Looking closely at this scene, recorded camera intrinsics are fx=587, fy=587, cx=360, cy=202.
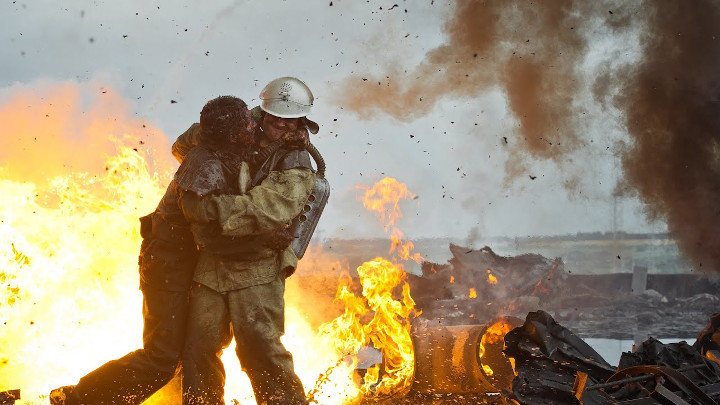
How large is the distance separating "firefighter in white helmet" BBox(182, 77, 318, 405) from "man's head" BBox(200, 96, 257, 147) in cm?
24

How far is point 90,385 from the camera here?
150 inches

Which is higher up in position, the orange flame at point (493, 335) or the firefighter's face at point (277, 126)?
the firefighter's face at point (277, 126)

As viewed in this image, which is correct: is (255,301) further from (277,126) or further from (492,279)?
(492,279)

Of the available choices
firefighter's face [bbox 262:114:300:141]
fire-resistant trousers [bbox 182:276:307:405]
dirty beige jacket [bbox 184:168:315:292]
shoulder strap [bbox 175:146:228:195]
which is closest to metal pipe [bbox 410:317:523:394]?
fire-resistant trousers [bbox 182:276:307:405]

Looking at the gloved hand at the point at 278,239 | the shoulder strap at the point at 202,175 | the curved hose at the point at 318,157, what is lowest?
the gloved hand at the point at 278,239

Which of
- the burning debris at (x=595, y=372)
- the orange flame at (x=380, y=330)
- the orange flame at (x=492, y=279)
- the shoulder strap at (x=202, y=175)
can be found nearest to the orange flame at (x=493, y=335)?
the burning debris at (x=595, y=372)

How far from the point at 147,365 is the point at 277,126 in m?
1.78

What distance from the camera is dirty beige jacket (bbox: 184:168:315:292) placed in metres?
3.47

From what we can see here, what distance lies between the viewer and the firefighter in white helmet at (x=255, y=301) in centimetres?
368

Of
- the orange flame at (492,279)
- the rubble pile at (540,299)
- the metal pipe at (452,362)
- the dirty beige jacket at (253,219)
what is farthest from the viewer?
the orange flame at (492,279)

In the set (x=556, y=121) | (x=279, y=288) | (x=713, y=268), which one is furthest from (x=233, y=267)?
(x=713, y=268)

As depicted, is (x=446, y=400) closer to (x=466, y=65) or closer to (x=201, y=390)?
(x=201, y=390)

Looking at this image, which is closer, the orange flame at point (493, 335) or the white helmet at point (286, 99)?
the white helmet at point (286, 99)

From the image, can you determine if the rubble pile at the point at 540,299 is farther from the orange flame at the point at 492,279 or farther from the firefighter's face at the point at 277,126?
the firefighter's face at the point at 277,126
